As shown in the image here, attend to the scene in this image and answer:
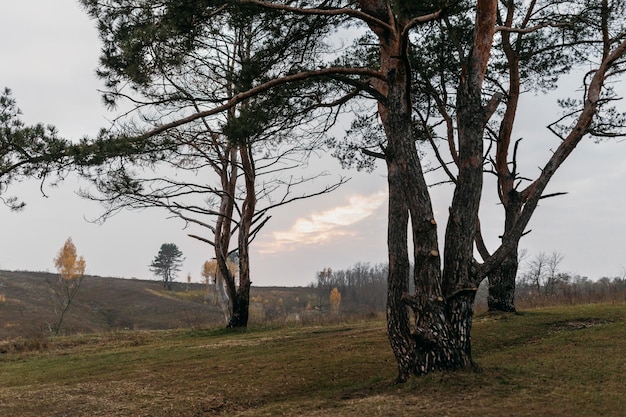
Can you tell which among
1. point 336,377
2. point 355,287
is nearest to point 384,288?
point 355,287

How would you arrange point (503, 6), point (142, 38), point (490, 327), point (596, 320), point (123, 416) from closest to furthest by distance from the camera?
point (123, 416) → point (142, 38) → point (490, 327) → point (596, 320) → point (503, 6)

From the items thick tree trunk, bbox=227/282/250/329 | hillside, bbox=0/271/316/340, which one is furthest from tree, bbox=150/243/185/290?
thick tree trunk, bbox=227/282/250/329

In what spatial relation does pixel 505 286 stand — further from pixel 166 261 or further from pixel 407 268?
pixel 166 261

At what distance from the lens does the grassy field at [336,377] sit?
4.93 meters

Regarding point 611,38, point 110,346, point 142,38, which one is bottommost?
point 110,346

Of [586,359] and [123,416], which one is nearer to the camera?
[123,416]

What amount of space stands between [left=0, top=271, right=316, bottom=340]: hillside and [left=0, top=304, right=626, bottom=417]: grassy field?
3108 cm

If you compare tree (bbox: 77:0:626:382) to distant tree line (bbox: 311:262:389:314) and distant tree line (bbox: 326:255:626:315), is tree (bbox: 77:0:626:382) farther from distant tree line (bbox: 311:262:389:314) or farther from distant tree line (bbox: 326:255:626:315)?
distant tree line (bbox: 311:262:389:314)

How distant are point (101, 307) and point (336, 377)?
55.8 m

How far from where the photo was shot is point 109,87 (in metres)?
9.13

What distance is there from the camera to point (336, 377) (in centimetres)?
701

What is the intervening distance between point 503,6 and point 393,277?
374 inches

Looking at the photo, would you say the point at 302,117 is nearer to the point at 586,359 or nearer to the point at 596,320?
the point at 586,359

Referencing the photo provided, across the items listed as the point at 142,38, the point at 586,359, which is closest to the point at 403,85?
the point at 142,38
